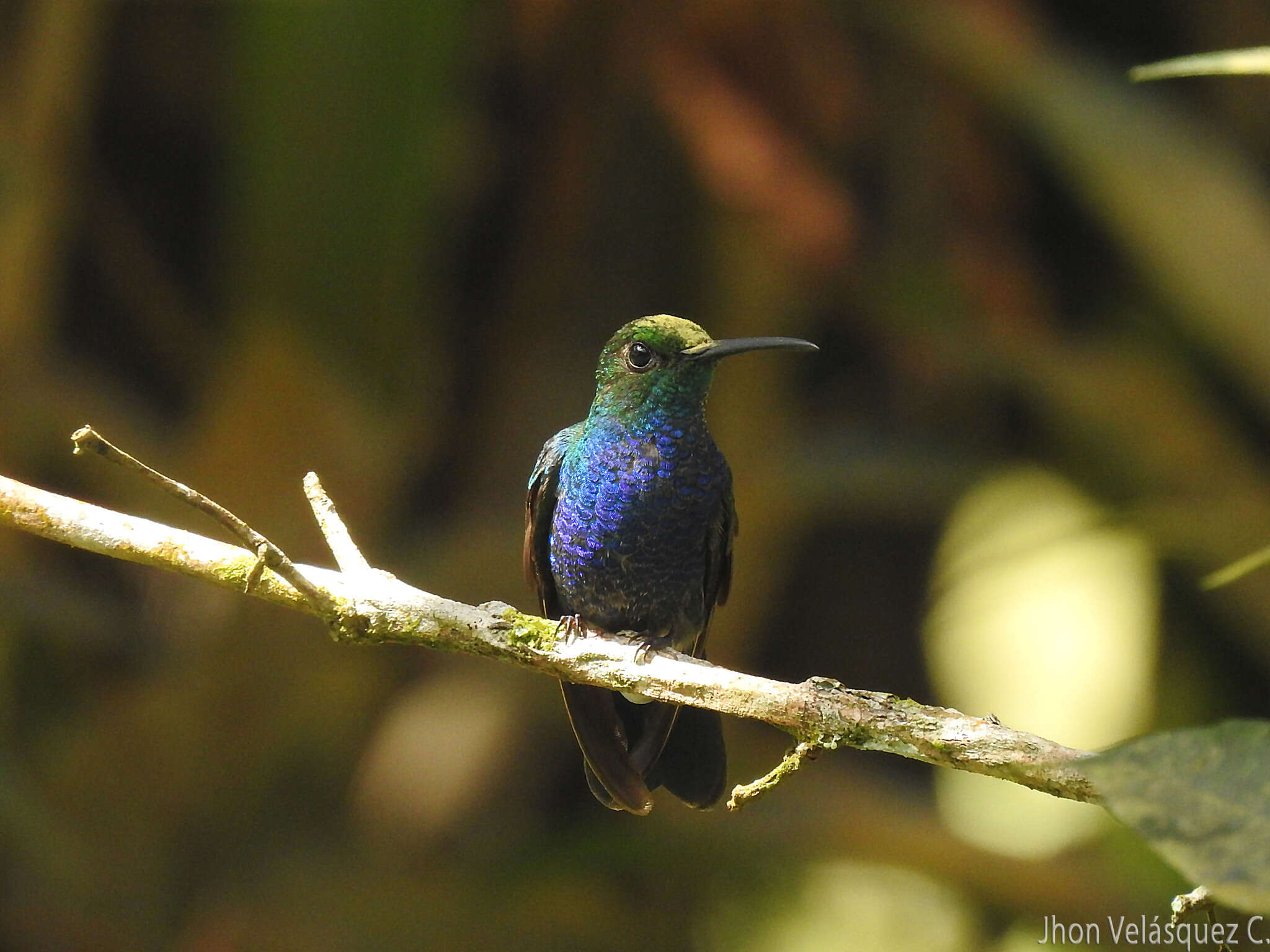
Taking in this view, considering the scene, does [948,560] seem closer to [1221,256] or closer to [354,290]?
[1221,256]

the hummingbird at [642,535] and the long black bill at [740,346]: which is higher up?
the long black bill at [740,346]

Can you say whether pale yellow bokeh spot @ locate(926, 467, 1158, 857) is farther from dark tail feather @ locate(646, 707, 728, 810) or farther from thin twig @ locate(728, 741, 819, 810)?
thin twig @ locate(728, 741, 819, 810)

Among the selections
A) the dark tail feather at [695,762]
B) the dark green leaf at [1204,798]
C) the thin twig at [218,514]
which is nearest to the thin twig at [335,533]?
the thin twig at [218,514]

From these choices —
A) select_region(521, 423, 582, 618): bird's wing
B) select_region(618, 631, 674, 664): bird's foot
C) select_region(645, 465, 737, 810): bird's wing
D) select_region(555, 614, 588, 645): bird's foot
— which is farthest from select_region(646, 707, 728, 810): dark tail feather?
select_region(521, 423, 582, 618): bird's wing

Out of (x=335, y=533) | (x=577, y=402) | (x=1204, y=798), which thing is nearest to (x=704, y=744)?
(x=335, y=533)

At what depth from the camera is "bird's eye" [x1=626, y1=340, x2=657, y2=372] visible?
8.18 feet

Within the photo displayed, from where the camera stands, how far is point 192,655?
437 centimetres

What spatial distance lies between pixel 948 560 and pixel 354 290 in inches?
105

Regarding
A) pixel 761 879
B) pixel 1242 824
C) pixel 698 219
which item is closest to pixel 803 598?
pixel 761 879

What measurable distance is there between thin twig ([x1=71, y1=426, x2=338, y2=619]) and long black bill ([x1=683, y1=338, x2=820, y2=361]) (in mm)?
811

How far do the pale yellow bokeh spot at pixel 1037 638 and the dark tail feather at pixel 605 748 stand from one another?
7.80 feet

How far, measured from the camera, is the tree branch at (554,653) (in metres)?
1.67

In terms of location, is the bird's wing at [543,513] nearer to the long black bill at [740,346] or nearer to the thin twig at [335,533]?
the long black bill at [740,346]

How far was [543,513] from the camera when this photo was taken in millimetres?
2959
